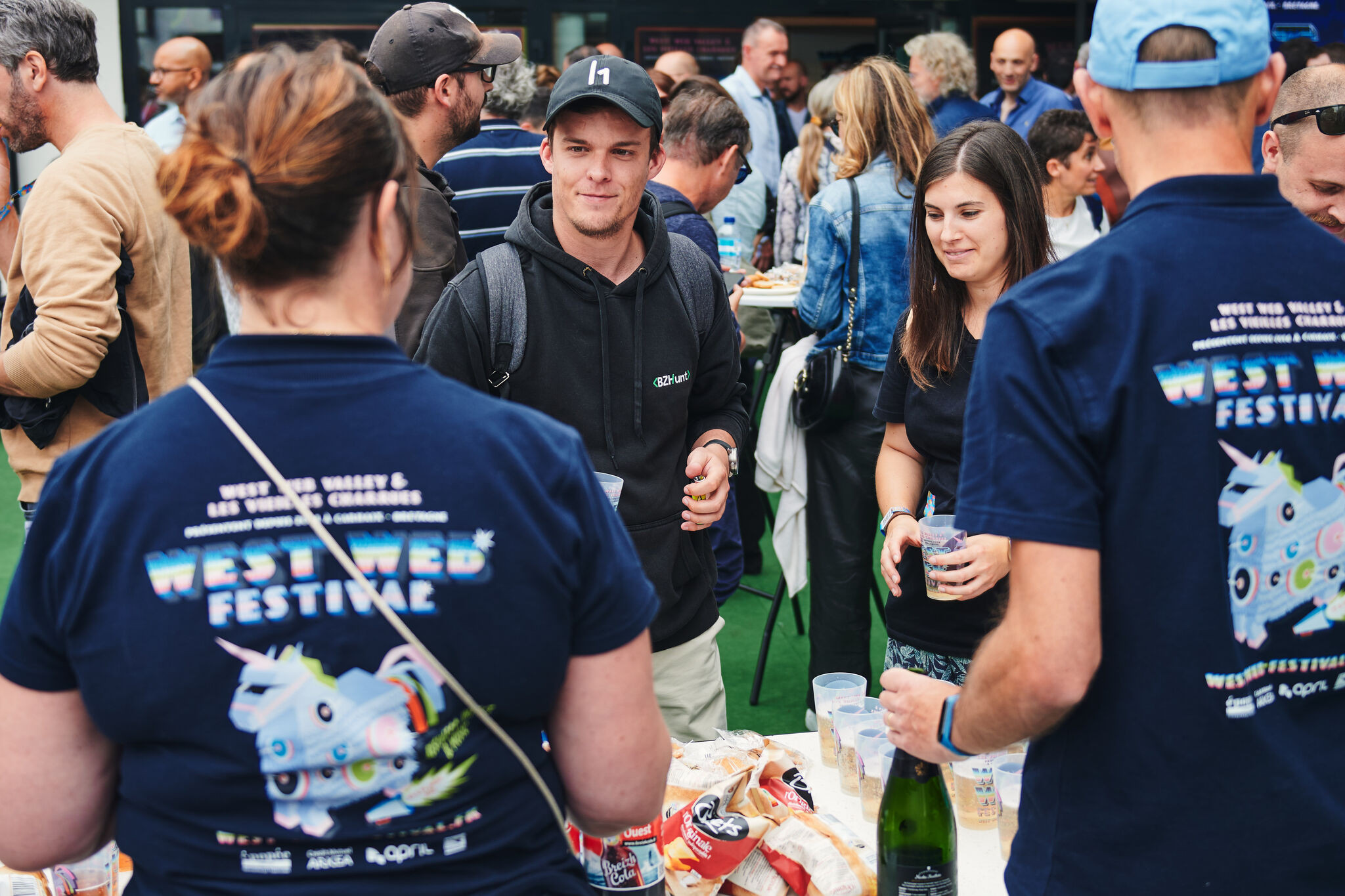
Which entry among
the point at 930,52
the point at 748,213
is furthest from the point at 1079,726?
the point at 930,52

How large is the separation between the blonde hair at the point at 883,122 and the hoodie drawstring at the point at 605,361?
5.85 ft

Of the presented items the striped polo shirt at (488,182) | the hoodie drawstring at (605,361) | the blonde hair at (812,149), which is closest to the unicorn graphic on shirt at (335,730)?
the hoodie drawstring at (605,361)

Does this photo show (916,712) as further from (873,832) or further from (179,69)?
(179,69)

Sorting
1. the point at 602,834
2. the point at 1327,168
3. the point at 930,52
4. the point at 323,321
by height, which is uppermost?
the point at 930,52

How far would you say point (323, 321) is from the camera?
3.66 ft

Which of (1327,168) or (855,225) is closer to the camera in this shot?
(1327,168)

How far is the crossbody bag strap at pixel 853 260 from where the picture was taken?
383cm

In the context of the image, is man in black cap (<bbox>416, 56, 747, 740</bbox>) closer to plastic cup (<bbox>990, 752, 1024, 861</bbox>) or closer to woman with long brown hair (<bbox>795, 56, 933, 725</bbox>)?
plastic cup (<bbox>990, 752, 1024, 861</bbox>)

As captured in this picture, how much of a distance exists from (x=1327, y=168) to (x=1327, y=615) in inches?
66.0

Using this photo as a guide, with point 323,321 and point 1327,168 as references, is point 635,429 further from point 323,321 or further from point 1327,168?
point 1327,168

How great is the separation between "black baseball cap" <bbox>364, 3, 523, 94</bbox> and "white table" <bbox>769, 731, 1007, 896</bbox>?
208 cm

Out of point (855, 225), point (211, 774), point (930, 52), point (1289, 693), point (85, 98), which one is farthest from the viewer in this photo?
point (930, 52)

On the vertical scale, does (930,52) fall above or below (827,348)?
above

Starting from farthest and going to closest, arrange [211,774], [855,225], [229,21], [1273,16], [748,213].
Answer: [229,21], [1273,16], [748,213], [855,225], [211,774]
